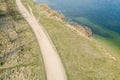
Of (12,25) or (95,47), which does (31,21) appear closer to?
(12,25)

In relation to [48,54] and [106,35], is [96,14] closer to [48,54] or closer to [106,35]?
[106,35]

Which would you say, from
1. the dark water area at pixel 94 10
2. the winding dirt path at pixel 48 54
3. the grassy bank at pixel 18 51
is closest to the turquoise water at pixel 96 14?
the dark water area at pixel 94 10

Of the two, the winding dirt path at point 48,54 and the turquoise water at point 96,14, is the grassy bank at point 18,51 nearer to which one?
the winding dirt path at point 48,54

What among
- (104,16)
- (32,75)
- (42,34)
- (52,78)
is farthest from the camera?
(104,16)

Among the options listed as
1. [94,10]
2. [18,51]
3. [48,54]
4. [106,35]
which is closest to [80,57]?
[48,54]

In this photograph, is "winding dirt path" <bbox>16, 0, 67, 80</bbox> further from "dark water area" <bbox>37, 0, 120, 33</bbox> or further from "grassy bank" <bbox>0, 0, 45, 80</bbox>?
"dark water area" <bbox>37, 0, 120, 33</bbox>

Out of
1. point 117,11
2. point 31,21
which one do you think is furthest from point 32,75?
point 117,11

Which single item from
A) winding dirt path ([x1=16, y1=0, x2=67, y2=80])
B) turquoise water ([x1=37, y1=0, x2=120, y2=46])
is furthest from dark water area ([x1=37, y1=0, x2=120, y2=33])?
winding dirt path ([x1=16, y1=0, x2=67, y2=80])
